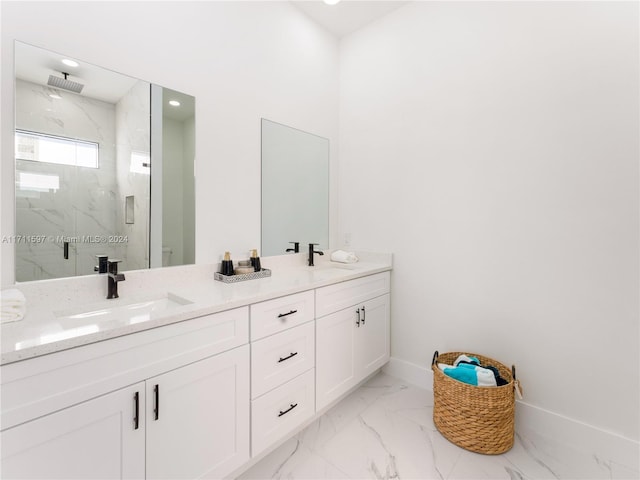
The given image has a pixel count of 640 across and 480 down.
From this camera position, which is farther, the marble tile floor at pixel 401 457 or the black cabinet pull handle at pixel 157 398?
the marble tile floor at pixel 401 457

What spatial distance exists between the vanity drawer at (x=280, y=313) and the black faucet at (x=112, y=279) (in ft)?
2.06

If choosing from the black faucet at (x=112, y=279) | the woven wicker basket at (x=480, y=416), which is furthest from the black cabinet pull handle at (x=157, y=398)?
the woven wicker basket at (x=480, y=416)

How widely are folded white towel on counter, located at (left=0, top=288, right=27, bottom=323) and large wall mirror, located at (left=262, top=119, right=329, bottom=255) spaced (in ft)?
4.07

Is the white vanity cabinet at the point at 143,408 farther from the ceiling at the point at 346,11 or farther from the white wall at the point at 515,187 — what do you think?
the ceiling at the point at 346,11

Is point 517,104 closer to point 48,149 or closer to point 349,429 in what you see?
point 349,429

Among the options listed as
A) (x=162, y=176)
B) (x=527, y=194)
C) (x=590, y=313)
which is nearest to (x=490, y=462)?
(x=590, y=313)

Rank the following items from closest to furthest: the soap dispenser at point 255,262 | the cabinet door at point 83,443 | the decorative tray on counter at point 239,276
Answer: the cabinet door at point 83,443 < the decorative tray on counter at point 239,276 < the soap dispenser at point 255,262

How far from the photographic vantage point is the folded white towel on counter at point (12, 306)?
Answer: 1.04 metres

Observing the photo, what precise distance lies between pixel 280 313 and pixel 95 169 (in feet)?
3.62

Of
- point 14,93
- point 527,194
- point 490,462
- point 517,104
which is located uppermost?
point 517,104

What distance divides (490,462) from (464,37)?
261 cm

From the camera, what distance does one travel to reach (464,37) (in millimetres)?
2064

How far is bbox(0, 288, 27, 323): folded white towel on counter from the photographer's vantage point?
40.9 inches

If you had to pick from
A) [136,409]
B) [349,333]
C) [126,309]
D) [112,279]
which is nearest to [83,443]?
[136,409]
